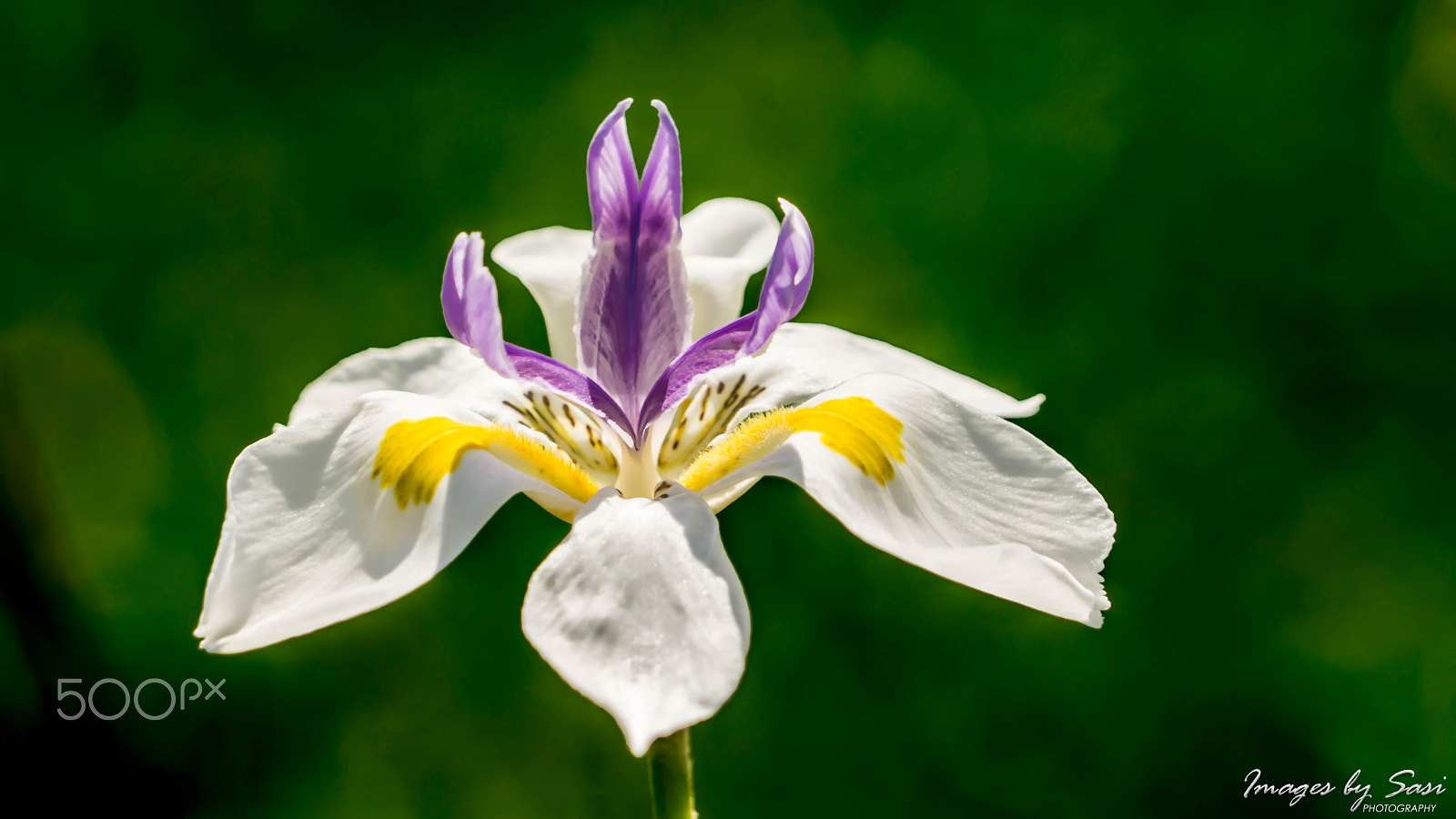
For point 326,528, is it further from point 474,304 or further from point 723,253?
point 723,253

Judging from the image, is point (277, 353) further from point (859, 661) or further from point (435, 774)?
point (859, 661)

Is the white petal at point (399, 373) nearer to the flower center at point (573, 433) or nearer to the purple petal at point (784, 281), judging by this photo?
the flower center at point (573, 433)

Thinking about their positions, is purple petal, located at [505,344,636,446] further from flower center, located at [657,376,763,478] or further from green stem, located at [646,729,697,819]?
green stem, located at [646,729,697,819]

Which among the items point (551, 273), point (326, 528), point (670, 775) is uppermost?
point (551, 273)

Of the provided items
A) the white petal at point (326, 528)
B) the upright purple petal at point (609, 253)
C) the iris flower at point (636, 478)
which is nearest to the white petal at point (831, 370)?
the iris flower at point (636, 478)

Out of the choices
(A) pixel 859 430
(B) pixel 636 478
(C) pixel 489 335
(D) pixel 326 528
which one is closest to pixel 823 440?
(A) pixel 859 430

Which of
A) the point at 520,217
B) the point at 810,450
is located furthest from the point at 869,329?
the point at 810,450

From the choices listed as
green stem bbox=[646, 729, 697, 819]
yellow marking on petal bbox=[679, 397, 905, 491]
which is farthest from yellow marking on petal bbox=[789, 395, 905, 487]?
green stem bbox=[646, 729, 697, 819]
